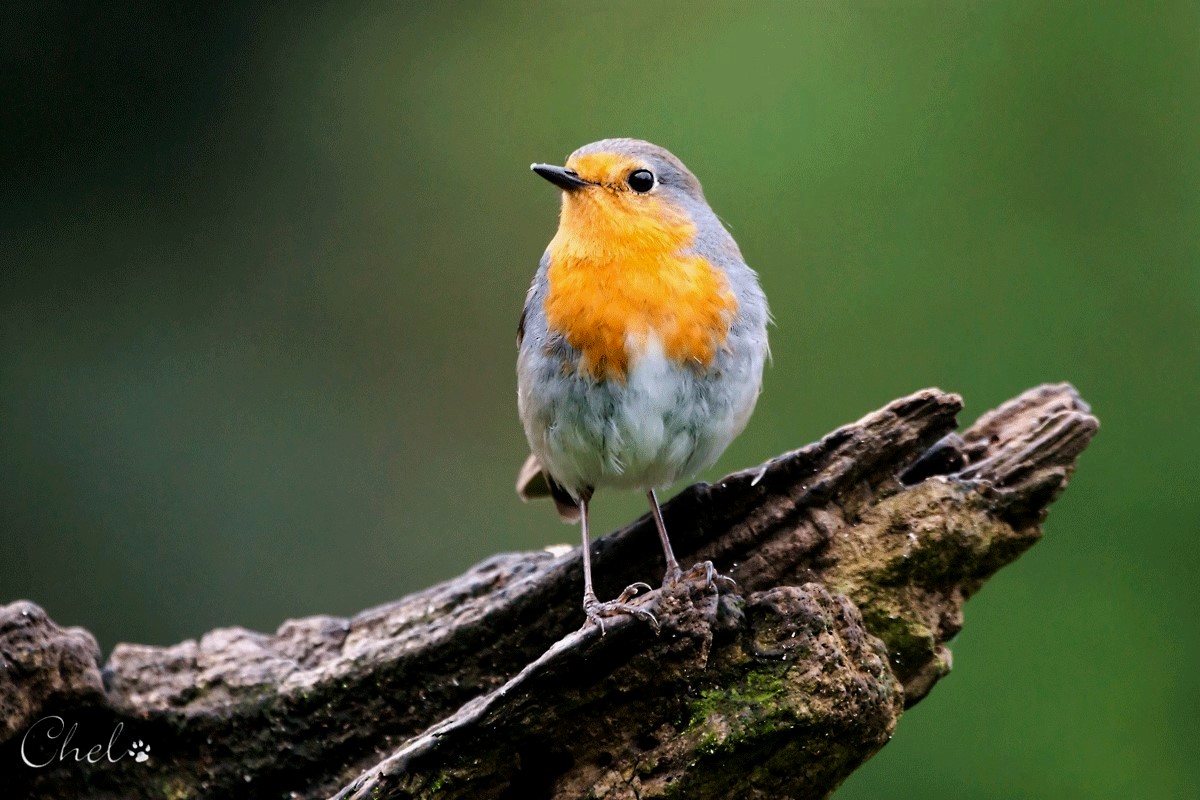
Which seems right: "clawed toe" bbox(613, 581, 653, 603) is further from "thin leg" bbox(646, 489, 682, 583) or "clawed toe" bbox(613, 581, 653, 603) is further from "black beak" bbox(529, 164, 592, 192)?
"black beak" bbox(529, 164, 592, 192)

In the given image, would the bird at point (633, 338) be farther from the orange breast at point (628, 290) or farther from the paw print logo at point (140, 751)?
the paw print logo at point (140, 751)

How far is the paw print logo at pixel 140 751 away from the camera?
400cm

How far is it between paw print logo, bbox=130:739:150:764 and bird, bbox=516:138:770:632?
1.48m

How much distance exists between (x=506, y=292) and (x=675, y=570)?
5156 millimetres

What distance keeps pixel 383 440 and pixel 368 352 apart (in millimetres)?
644

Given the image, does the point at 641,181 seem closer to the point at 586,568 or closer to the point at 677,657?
the point at 586,568

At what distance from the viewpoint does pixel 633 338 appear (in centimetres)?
394

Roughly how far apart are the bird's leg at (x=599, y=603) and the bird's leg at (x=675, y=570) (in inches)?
3.5

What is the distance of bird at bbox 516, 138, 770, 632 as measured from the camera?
396 cm

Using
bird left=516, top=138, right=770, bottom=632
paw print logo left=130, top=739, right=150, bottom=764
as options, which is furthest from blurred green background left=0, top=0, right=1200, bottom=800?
paw print logo left=130, top=739, right=150, bottom=764

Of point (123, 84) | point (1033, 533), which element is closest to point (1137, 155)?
point (1033, 533)

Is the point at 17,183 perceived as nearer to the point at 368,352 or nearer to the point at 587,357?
the point at 368,352

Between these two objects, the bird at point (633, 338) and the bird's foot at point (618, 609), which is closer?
the bird's foot at point (618, 609)

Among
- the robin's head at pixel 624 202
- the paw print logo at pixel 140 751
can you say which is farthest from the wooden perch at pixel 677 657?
the robin's head at pixel 624 202
